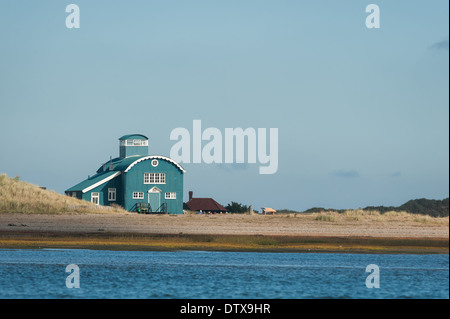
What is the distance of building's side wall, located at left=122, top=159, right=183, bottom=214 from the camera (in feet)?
300

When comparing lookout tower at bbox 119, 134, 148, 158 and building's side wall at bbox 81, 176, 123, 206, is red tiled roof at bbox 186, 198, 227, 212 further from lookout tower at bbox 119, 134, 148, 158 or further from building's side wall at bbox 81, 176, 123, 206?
building's side wall at bbox 81, 176, 123, 206

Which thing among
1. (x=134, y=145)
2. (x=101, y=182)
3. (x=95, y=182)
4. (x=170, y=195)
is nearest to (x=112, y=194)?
(x=101, y=182)

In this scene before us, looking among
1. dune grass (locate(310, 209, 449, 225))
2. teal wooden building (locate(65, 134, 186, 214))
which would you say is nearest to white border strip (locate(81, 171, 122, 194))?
teal wooden building (locate(65, 134, 186, 214))

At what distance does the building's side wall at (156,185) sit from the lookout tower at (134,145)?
8669 mm

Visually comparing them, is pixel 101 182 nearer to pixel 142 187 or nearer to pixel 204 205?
pixel 142 187

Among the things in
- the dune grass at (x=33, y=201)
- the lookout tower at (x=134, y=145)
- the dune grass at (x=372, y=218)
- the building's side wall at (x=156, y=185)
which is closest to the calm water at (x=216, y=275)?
the dune grass at (x=372, y=218)

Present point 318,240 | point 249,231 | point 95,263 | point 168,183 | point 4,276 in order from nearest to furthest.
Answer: point 4,276 < point 95,263 < point 318,240 < point 249,231 < point 168,183

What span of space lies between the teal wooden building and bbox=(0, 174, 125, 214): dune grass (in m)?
4.44
